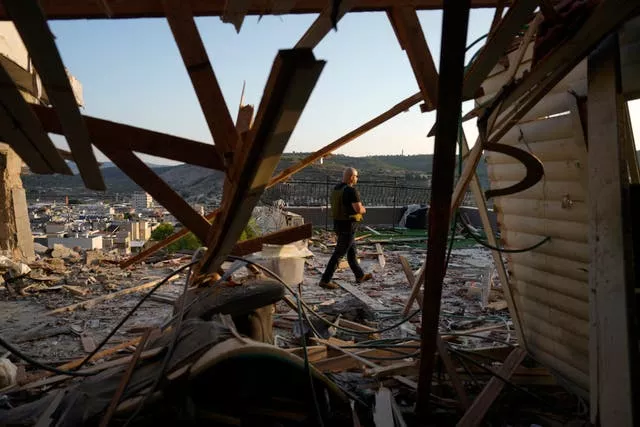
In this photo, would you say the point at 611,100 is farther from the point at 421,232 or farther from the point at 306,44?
the point at 421,232

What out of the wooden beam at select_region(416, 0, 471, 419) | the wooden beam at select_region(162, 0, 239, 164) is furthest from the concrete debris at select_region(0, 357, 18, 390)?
the wooden beam at select_region(416, 0, 471, 419)

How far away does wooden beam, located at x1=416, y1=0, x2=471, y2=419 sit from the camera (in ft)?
5.83

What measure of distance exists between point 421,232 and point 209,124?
57.6 feet

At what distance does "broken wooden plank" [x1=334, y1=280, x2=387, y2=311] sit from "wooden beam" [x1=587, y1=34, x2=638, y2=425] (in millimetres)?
5258

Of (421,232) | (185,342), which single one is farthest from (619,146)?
(421,232)

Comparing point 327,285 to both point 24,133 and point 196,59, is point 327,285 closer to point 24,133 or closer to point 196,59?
point 196,59

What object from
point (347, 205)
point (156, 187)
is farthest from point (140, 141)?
point (347, 205)

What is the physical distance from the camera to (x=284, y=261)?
7.82 metres

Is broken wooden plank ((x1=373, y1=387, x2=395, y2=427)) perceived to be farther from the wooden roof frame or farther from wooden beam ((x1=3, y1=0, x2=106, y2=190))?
wooden beam ((x1=3, y1=0, x2=106, y2=190))

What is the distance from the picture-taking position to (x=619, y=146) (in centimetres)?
262

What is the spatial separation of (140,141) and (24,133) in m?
0.47

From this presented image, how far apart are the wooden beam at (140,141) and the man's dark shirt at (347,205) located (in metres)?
6.91

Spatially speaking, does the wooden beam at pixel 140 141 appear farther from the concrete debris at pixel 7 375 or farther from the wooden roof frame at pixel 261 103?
the concrete debris at pixel 7 375

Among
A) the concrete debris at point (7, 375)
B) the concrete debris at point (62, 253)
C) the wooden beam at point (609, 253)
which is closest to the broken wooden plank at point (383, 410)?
the wooden beam at point (609, 253)
